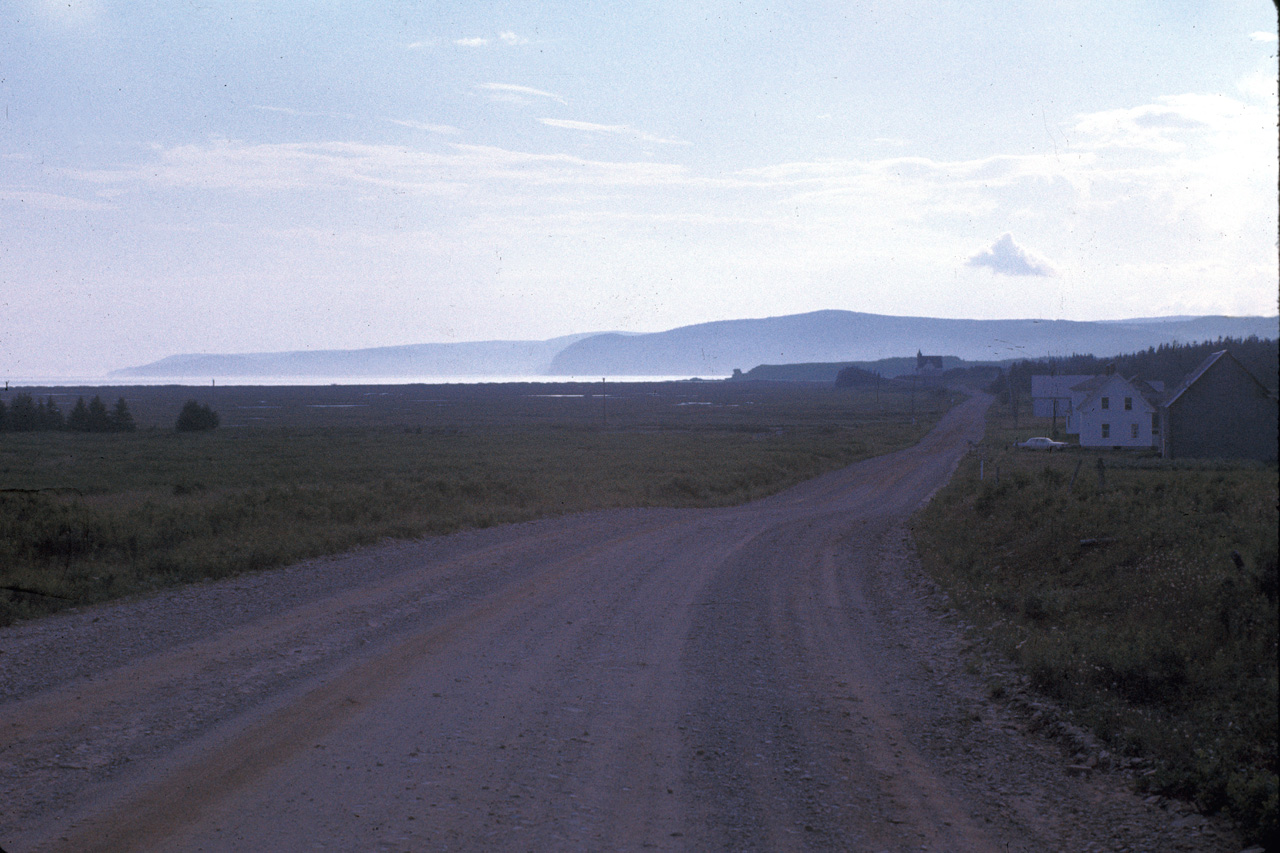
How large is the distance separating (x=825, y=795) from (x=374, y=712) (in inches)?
155

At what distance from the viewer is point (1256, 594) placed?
27.2 ft

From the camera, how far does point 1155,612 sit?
9414 millimetres

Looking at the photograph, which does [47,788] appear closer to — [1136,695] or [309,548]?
[1136,695]

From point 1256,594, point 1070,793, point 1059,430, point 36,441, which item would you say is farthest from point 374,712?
point 1059,430

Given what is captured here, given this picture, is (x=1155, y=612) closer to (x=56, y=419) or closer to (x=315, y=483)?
(x=315, y=483)

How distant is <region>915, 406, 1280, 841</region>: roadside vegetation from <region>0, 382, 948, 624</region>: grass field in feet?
23.5

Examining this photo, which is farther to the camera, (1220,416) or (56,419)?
(56,419)

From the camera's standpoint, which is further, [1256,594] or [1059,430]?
[1059,430]

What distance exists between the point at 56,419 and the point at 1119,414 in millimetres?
74414

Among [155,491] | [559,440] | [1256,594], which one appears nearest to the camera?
[1256,594]

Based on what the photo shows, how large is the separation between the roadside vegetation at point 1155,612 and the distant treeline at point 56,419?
2703 inches

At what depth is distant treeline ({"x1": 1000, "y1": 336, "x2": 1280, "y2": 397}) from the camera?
383 centimetres

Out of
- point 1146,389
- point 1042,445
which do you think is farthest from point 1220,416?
point 1042,445

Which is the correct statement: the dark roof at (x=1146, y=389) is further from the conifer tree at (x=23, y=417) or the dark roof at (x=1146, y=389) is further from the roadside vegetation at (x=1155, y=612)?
the conifer tree at (x=23, y=417)
